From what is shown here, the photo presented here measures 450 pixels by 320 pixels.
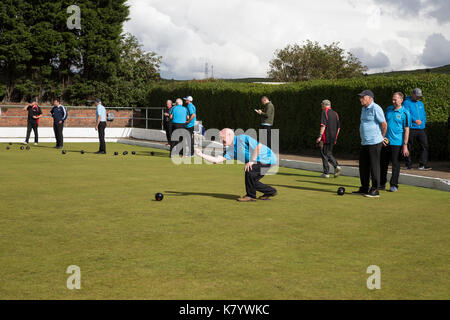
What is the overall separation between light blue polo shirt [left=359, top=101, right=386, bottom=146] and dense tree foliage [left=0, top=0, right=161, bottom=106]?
2967cm

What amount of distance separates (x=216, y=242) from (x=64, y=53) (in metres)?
35.6

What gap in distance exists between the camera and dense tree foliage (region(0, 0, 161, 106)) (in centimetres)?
3700

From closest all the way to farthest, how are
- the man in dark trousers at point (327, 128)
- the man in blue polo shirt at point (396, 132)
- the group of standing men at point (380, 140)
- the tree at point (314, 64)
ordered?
the group of standing men at point (380, 140), the man in blue polo shirt at point (396, 132), the man in dark trousers at point (327, 128), the tree at point (314, 64)

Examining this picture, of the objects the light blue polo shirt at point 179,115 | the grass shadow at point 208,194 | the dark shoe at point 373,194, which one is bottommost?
the grass shadow at point 208,194

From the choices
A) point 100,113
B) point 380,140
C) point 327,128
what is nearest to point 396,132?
point 380,140

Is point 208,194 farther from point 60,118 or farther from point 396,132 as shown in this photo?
point 60,118

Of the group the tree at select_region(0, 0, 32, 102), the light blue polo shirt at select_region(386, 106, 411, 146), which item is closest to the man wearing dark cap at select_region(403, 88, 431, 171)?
the light blue polo shirt at select_region(386, 106, 411, 146)

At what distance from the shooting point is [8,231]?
634 cm

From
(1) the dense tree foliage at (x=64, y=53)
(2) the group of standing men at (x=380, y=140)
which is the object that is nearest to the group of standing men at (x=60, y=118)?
(2) the group of standing men at (x=380, y=140)

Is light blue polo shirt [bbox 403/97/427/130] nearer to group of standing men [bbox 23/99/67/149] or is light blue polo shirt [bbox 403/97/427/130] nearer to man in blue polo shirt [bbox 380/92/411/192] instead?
man in blue polo shirt [bbox 380/92/411/192]

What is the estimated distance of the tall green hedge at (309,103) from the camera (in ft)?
49.5

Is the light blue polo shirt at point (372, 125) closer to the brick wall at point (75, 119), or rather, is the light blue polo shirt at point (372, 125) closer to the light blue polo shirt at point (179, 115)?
the light blue polo shirt at point (179, 115)

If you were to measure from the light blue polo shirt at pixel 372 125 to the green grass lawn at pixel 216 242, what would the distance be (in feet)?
3.60
